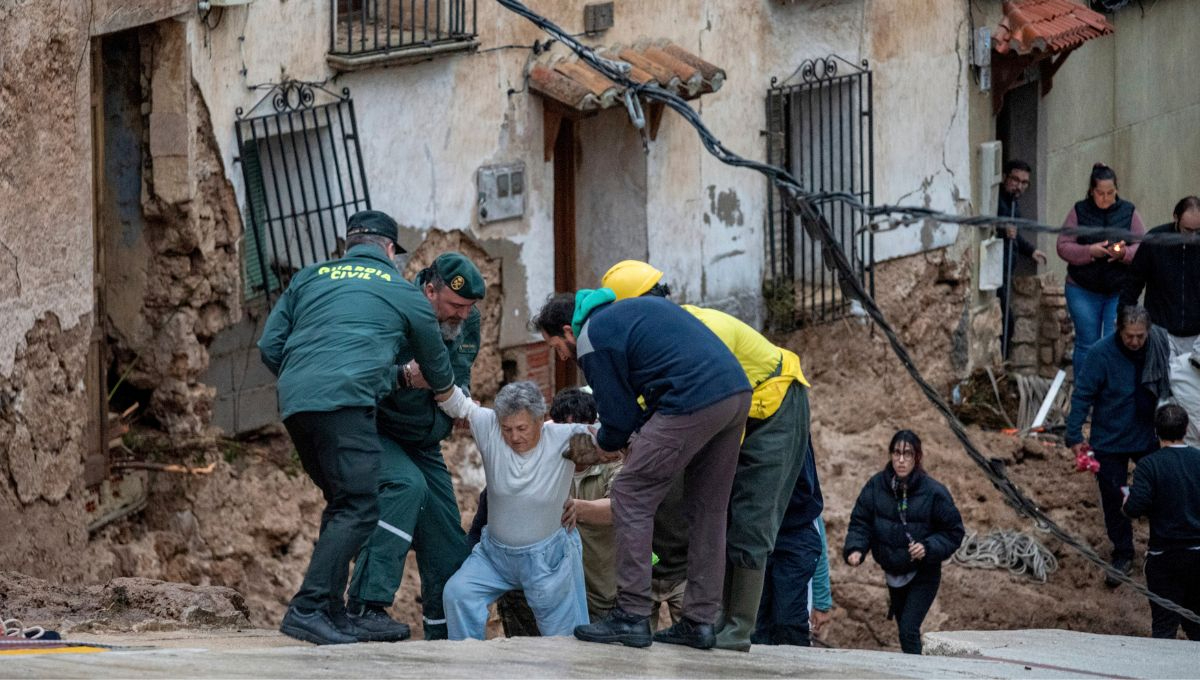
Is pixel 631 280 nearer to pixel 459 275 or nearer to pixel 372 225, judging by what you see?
pixel 459 275

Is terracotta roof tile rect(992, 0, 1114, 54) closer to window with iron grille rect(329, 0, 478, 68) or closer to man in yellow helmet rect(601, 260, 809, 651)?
window with iron grille rect(329, 0, 478, 68)

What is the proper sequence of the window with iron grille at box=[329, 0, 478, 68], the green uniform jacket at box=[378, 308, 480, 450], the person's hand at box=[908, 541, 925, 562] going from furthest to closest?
1. the window with iron grille at box=[329, 0, 478, 68]
2. the person's hand at box=[908, 541, 925, 562]
3. the green uniform jacket at box=[378, 308, 480, 450]

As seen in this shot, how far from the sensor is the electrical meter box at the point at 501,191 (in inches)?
484

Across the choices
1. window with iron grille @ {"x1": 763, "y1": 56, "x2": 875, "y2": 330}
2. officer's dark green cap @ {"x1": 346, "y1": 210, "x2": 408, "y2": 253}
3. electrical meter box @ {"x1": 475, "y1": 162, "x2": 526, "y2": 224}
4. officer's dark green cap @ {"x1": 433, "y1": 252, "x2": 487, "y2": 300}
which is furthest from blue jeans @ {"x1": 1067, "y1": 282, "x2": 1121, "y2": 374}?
officer's dark green cap @ {"x1": 346, "y1": 210, "x2": 408, "y2": 253}

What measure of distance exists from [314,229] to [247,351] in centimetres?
84

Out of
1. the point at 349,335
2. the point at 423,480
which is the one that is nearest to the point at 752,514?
the point at 423,480

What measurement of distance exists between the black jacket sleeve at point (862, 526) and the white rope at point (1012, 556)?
2.94 meters

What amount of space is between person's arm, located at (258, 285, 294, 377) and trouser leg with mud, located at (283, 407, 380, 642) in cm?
34

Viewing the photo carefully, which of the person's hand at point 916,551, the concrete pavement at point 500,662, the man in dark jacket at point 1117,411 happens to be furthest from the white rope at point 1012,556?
the concrete pavement at point 500,662

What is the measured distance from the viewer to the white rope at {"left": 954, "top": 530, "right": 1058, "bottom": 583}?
12781 millimetres

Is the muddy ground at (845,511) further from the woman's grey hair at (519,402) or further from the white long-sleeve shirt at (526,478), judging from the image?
the woman's grey hair at (519,402)

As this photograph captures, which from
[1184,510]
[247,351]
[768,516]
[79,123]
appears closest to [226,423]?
[247,351]

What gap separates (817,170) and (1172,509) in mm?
4644

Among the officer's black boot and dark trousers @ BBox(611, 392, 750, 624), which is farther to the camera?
the officer's black boot
